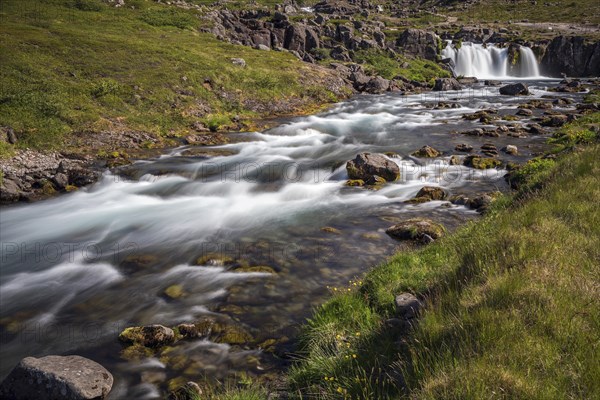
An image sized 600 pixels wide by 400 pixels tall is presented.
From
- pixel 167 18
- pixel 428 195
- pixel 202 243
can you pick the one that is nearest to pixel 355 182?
pixel 428 195

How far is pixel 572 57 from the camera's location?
93.9 metres

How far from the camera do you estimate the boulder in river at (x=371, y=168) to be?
20328mm

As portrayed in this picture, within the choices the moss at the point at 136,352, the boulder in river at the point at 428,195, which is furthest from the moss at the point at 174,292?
the boulder in river at the point at 428,195

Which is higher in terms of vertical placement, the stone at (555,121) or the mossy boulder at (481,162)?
the stone at (555,121)

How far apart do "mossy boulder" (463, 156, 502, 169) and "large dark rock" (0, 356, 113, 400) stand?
64.6ft

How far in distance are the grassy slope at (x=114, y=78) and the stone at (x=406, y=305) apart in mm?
23637

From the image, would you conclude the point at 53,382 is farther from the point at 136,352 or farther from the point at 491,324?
the point at 491,324

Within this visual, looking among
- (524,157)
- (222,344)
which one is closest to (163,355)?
(222,344)

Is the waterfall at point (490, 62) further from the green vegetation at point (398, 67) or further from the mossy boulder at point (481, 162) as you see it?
the mossy boulder at point (481, 162)

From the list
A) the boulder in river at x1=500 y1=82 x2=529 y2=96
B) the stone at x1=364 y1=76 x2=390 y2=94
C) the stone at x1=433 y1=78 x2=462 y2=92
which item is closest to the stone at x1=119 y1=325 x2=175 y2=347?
the stone at x1=364 y1=76 x2=390 y2=94

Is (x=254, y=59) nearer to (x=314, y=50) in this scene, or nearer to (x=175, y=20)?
(x=175, y=20)

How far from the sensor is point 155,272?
12352mm

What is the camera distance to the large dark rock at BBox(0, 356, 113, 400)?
6.71 meters

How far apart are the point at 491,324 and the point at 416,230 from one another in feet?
28.3
